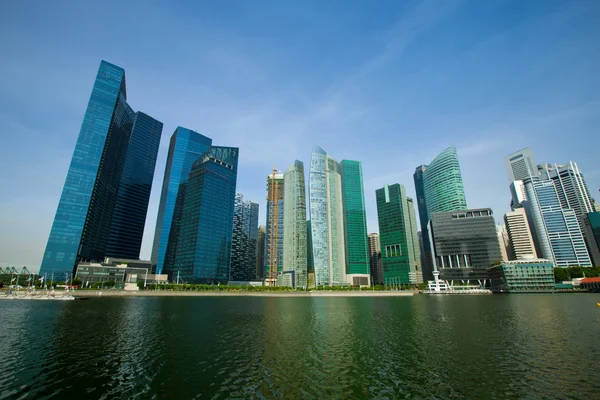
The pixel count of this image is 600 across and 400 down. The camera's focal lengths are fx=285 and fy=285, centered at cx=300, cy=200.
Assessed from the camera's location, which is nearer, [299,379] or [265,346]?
[299,379]

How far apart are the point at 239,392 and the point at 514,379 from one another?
2517 cm

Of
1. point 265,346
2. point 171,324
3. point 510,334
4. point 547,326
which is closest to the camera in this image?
point 265,346

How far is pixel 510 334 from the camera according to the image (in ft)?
156

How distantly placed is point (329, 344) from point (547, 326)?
148ft

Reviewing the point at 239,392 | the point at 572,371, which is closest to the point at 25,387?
the point at 239,392

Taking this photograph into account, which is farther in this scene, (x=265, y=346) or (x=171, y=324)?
(x=171, y=324)

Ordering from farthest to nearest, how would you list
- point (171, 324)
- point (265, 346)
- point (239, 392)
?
point (171, 324) < point (265, 346) < point (239, 392)

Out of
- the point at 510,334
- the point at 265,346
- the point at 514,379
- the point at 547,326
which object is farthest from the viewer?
the point at 547,326

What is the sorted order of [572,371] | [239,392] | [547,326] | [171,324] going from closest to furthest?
[239,392]
[572,371]
[547,326]
[171,324]

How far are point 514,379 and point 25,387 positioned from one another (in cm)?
4347

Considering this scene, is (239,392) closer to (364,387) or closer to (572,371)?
(364,387)

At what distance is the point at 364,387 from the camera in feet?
82.2

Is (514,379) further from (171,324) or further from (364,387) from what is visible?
(171,324)

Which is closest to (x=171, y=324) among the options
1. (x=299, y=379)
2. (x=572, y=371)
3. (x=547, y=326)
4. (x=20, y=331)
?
(x=20, y=331)
